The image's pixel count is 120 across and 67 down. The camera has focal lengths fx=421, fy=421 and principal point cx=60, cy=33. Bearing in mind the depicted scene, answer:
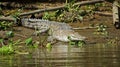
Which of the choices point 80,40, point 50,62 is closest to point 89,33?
point 80,40

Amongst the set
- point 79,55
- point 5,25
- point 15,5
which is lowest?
point 79,55

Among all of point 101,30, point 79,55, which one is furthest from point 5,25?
point 79,55

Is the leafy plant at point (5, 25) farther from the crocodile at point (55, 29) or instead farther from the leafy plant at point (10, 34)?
the leafy plant at point (10, 34)

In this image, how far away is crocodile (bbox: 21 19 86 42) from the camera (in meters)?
11.2

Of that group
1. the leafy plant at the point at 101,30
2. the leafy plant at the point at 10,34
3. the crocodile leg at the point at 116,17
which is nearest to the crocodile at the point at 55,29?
the leafy plant at the point at 101,30

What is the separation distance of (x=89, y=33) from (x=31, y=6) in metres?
3.75

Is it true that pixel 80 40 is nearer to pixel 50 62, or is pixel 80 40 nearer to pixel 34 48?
pixel 34 48

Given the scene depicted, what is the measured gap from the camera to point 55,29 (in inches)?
483

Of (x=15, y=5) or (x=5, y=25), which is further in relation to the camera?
(x=15, y=5)

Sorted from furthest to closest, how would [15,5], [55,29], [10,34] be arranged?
1. [15,5]
2. [55,29]
3. [10,34]

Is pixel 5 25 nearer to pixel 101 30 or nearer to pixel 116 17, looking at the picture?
pixel 101 30

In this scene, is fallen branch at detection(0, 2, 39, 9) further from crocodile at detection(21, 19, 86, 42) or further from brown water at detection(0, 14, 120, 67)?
brown water at detection(0, 14, 120, 67)

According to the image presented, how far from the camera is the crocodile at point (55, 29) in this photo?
11.2 meters

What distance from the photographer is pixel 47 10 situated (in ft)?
44.2
